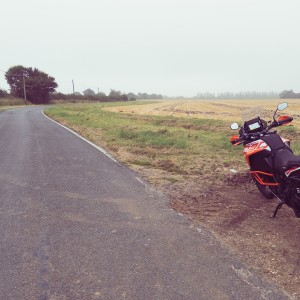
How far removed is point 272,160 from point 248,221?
1001mm

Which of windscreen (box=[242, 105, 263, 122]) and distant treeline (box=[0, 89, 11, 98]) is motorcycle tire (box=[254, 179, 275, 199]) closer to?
windscreen (box=[242, 105, 263, 122])

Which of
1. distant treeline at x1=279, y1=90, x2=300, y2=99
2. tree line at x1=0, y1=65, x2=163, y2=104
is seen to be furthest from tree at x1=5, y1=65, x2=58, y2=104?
distant treeline at x1=279, y1=90, x2=300, y2=99

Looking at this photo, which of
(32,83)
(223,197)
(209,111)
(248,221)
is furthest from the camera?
(32,83)

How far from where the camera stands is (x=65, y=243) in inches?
131

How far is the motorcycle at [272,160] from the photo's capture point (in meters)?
3.40

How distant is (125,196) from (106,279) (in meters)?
2.31

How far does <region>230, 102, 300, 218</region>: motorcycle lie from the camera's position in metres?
3.40

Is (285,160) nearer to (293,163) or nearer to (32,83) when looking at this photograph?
(293,163)

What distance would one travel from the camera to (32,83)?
188 feet

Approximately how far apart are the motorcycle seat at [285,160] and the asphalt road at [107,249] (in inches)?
53.9

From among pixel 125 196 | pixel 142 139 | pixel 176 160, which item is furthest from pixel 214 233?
pixel 142 139

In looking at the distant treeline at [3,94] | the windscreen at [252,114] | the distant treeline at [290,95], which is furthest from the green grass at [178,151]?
the distant treeline at [290,95]

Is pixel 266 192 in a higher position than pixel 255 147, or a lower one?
lower

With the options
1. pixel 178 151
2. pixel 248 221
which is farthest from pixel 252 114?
pixel 178 151
